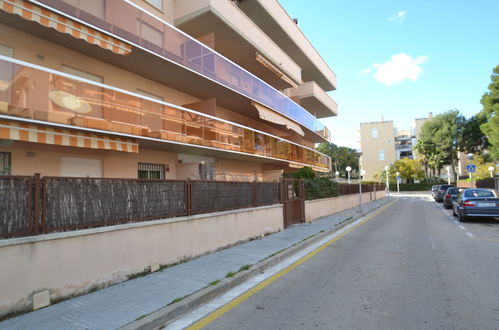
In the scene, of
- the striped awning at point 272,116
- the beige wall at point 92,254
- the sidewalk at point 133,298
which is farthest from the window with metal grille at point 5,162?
the striped awning at point 272,116

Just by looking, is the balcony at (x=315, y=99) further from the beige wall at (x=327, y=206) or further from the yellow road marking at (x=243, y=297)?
the yellow road marking at (x=243, y=297)

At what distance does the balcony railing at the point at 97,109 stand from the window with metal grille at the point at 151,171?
6.43 feet

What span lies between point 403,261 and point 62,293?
684 centimetres

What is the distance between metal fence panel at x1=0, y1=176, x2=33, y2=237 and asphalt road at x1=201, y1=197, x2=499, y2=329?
3116mm

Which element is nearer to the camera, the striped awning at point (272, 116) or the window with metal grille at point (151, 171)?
the window with metal grille at point (151, 171)

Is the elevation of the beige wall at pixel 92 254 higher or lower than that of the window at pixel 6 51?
lower

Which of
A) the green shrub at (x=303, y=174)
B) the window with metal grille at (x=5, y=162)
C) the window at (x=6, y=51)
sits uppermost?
the window at (x=6, y=51)

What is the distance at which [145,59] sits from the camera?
10602 millimetres

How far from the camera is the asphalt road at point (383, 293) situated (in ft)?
12.6

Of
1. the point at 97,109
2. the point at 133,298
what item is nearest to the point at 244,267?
the point at 133,298

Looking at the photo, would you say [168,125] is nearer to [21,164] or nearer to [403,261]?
[21,164]

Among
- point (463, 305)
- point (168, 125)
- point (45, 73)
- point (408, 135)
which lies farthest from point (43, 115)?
point (408, 135)

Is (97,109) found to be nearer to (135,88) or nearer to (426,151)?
(135,88)

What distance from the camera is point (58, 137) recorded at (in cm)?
767
